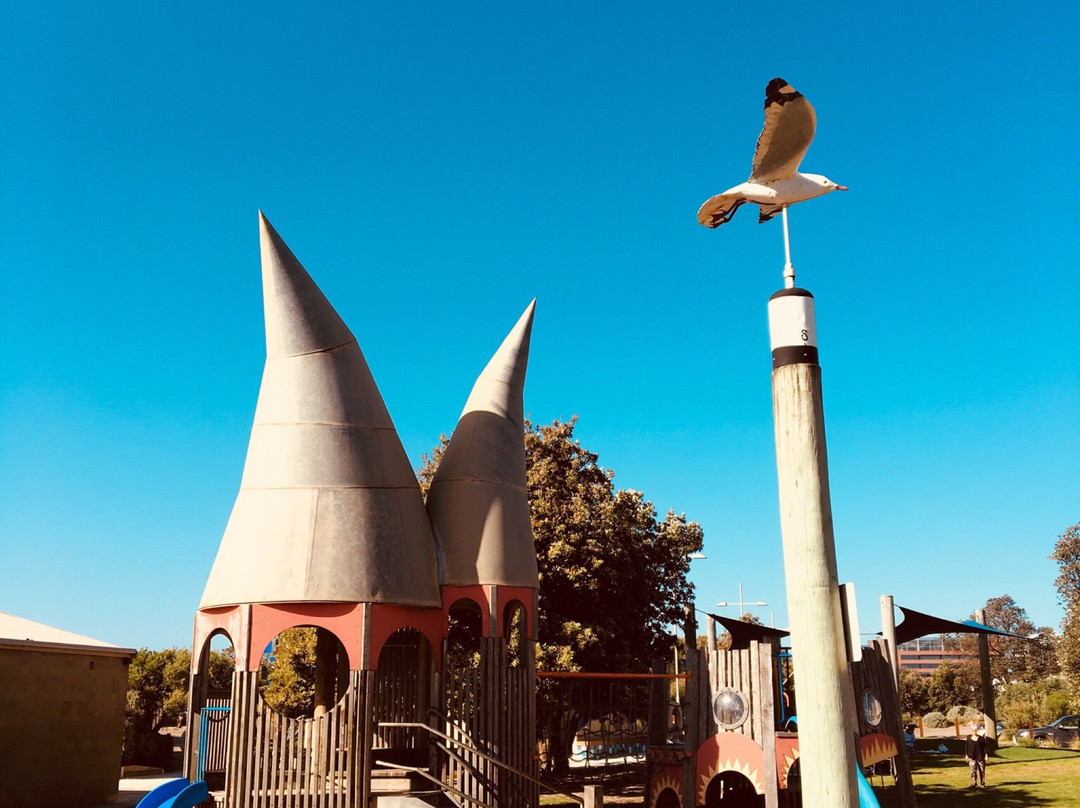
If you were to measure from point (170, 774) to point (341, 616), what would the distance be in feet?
92.0

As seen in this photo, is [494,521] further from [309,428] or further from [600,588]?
[600,588]

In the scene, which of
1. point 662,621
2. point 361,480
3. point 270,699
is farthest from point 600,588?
point 361,480

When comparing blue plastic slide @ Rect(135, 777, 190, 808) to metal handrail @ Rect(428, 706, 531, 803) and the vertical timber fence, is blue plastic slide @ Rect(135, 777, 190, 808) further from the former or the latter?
the vertical timber fence

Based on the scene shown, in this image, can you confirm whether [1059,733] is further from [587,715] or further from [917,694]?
[917,694]

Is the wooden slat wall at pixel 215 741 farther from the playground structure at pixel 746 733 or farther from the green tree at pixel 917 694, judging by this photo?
the green tree at pixel 917 694

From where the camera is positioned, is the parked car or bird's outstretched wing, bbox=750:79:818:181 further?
the parked car

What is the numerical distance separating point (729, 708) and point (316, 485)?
28.2ft

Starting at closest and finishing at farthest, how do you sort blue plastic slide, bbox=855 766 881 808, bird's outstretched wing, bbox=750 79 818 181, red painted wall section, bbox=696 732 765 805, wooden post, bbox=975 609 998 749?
bird's outstretched wing, bbox=750 79 818 181 → blue plastic slide, bbox=855 766 881 808 → red painted wall section, bbox=696 732 765 805 → wooden post, bbox=975 609 998 749

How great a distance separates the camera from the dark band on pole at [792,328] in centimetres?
645

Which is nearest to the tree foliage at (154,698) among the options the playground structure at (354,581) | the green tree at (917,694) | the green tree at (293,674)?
the green tree at (293,674)

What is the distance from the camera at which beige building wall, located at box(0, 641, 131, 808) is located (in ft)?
75.7

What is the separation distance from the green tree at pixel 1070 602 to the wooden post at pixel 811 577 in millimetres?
38294

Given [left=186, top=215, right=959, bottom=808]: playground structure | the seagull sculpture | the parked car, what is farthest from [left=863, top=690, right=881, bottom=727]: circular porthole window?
the parked car

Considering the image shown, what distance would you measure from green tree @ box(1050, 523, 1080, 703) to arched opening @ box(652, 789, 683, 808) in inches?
1076
